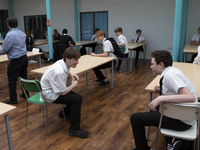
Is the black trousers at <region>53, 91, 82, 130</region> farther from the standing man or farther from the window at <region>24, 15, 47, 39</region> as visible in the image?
the window at <region>24, 15, 47, 39</region>

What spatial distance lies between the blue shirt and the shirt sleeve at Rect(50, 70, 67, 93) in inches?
56.5

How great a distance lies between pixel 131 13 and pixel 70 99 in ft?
21.0

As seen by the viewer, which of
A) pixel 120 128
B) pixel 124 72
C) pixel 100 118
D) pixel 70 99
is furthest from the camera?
pixel 124 72

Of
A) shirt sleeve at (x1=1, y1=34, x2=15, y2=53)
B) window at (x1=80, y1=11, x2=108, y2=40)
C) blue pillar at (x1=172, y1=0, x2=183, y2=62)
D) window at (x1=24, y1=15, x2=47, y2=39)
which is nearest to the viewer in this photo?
shirt sleeve at (x1=1, y1=34, x2=15, y2=53)

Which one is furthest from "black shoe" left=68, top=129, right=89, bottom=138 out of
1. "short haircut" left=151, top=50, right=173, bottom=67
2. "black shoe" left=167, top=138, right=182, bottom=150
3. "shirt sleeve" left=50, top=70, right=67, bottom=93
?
"short haircut" left=151, top=50, right=173, bottom=67

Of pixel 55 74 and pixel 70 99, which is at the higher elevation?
pixel 55 74

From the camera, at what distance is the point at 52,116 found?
3.17 m

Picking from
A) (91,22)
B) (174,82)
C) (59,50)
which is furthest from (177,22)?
(91,22)

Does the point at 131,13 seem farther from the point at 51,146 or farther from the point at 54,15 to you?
the point at 51,146

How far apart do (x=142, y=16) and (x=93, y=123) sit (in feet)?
19.8

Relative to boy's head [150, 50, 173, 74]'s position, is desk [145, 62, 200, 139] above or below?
below

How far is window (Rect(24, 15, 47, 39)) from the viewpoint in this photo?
33.0 ft

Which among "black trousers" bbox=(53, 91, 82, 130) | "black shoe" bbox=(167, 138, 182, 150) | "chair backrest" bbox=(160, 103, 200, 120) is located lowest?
"black shoe" bbox=(167, 138, 182, 150)

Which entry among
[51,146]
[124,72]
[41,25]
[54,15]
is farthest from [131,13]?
[51,146]
